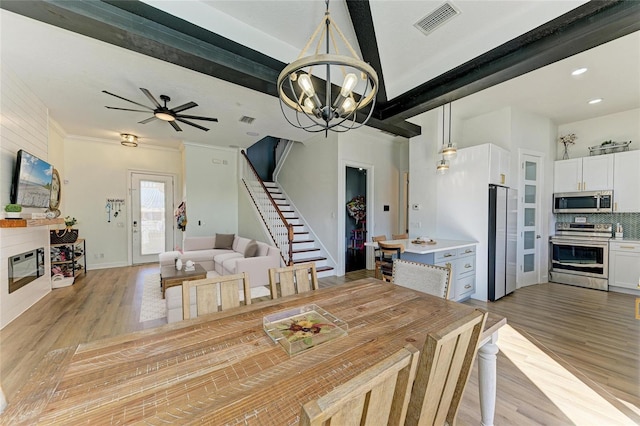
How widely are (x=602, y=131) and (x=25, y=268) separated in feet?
32.2

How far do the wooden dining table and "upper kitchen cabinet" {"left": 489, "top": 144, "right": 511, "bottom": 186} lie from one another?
325cm

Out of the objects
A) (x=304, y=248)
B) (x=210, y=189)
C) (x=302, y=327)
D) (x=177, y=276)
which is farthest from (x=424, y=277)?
(x=210, y=189)

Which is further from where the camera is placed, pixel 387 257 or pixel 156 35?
pixel 387 257

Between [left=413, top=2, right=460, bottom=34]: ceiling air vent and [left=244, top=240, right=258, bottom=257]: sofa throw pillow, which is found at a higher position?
[left=413, top=2, right=460, bottom=34]: ceiling air vent

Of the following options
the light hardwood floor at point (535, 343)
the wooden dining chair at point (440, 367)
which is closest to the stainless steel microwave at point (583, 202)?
the light hardwood floor at point (535, 343)

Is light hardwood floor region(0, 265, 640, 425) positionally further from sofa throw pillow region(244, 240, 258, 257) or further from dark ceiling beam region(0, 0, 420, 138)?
dark ceiling beam region(0, 0, 420, 138)

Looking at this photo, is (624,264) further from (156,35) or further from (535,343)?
(156,35)

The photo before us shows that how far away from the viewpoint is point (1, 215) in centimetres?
292

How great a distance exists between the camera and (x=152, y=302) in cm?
376

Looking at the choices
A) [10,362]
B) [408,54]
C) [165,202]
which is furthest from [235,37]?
[165,202]

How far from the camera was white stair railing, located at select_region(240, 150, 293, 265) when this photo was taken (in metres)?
5.27

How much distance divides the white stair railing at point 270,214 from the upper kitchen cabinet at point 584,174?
543 cm

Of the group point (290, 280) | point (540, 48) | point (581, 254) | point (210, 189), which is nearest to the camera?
point (290, 280)

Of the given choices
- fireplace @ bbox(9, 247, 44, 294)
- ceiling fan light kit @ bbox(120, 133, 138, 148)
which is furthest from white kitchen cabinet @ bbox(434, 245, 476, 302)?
ceiling fan light kit @ bbox(120, 133, 138, 148)
